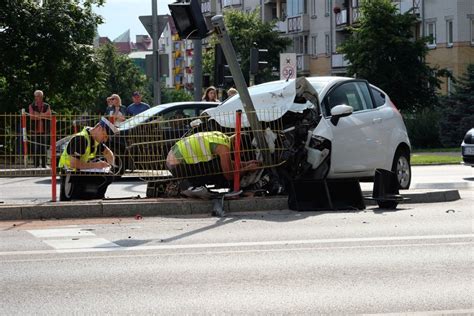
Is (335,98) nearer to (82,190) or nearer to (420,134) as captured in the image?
(82,190)

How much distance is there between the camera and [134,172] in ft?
46.9

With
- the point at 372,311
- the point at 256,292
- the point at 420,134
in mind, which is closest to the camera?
the point at 372,311

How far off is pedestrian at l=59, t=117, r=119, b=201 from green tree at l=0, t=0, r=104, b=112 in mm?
16922

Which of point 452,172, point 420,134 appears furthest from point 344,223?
point 420,134

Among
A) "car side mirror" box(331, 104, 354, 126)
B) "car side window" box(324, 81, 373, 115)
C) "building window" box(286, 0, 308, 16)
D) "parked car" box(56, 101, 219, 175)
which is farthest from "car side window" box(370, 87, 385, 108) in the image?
"building window" box(286, 0, 308, 16)

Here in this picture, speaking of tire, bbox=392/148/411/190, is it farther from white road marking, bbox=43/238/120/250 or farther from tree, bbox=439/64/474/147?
tree, bbox=439/64/474/147

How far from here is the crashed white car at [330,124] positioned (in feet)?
45.3

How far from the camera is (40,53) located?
30.7 meters

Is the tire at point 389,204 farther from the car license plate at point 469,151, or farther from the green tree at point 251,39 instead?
the green tree at point 251,39

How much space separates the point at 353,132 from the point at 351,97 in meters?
0.69

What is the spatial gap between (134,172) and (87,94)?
60.7 ft

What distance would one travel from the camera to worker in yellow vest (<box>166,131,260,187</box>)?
13641 mm

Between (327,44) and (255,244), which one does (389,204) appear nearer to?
(255,244)

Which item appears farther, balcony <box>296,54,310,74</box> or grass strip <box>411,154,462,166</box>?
balcony <box>296,54,310,74</box>
